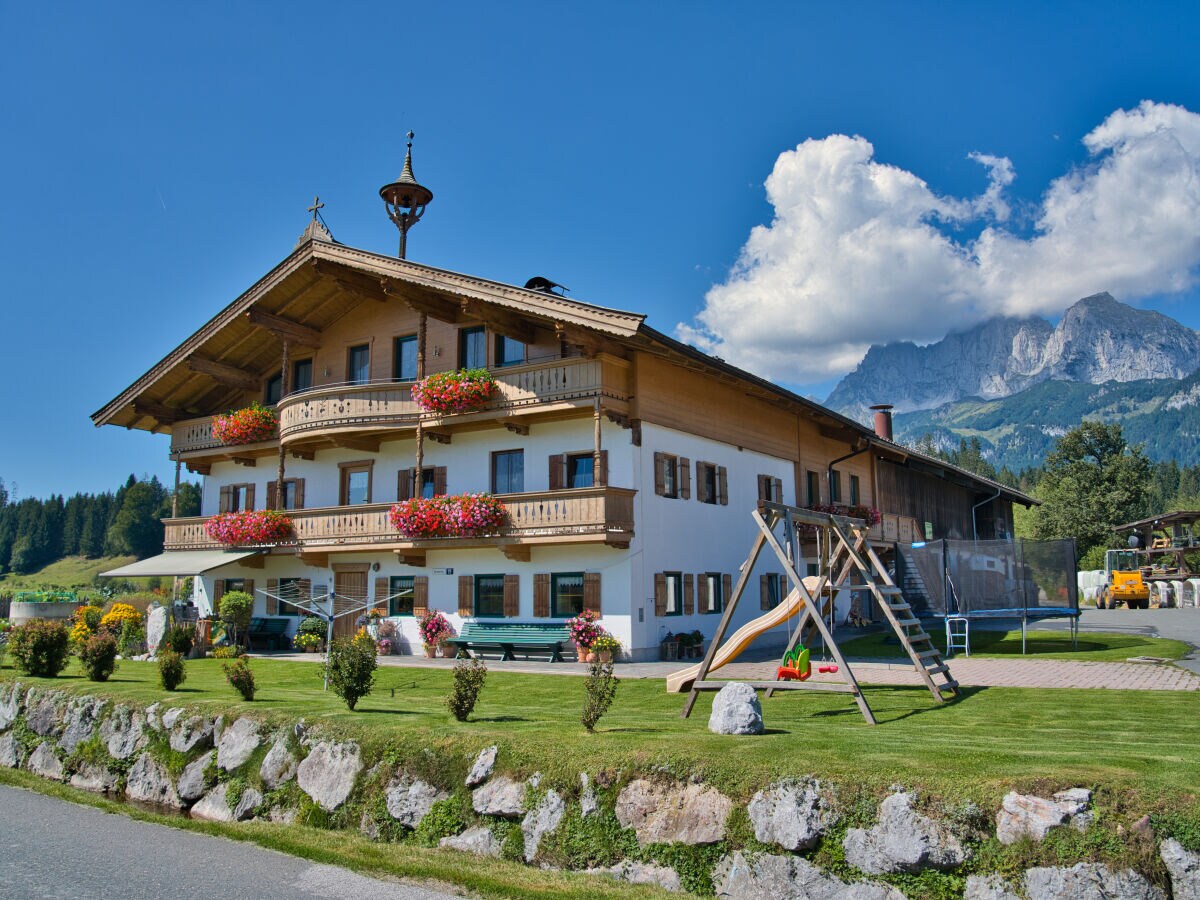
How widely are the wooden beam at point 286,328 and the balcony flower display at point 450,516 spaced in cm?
823

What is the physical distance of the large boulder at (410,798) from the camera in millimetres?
9805

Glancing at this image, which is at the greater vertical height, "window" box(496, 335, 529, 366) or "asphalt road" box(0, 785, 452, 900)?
"window" box(496, 335, 529, 366)

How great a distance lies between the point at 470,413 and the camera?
988 inches

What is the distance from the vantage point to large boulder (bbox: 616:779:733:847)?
26.8ft

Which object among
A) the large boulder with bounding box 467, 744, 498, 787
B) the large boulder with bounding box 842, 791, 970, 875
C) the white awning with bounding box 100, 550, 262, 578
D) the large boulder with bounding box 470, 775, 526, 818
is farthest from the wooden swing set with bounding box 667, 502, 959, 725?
the white awning with bounding box 100, 550, 262, 578

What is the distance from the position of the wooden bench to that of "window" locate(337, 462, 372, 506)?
4313mm

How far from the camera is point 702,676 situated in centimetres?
1280

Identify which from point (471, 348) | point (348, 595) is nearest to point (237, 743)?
point (471, 348)

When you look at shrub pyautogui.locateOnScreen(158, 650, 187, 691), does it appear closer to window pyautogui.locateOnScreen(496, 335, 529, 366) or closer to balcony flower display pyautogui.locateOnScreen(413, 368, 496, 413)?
balcony flower display pyautogui.locateOnScreen(413, 368, 496, 413)

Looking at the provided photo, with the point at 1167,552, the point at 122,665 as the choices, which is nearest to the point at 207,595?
the point at 122,665

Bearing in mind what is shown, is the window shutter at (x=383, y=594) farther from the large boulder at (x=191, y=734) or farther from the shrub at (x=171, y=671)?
the large boulder at (x=191, y=734)

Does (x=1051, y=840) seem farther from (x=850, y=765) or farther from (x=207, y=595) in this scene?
(x=207, y=595)

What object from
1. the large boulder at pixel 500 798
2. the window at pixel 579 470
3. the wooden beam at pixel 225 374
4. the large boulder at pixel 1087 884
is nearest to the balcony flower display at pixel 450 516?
the window at pixel 579 470

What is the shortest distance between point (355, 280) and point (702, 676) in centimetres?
1933
